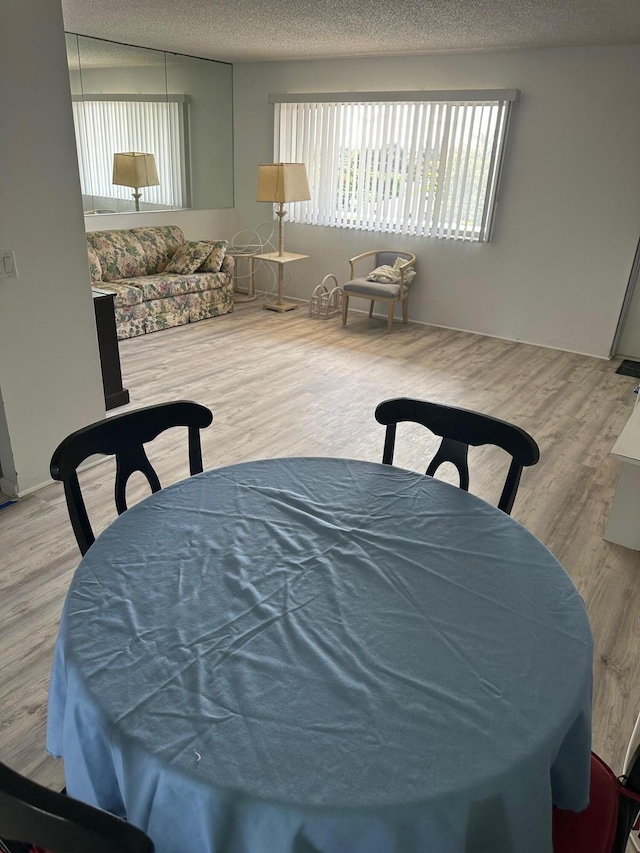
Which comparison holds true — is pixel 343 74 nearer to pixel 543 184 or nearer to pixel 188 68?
pixel 188 68

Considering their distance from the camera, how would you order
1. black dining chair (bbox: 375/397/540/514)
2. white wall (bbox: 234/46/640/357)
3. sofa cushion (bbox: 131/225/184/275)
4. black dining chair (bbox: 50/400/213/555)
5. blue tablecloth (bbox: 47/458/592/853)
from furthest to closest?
sofa cushion (bbox: 131/225/184/275), white wall (bbox: 234/46/640/357), black dining chair (bbox: 375/397/540/514), black dining chair (bbox: 50/400/213/555), blue tablecloth (bbox: 47/458/592/853)

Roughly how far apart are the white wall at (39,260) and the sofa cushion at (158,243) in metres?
3.23

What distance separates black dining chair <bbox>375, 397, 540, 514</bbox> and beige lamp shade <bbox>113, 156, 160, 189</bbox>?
517 cm

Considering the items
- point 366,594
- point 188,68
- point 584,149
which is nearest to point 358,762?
point 366,594

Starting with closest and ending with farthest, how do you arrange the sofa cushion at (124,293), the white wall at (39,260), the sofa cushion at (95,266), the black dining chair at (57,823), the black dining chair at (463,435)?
the black dining chair at (57,823)
the black dining chair at (463,435)
the white wall at (39,260)
the sofa cushion at (124,293)
the sofa cushion at (95,266)

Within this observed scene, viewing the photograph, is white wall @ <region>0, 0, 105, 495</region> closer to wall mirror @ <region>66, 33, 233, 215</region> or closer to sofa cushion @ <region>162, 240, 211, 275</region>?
wall mirror @ <region>66, 33, 233, 215</region>

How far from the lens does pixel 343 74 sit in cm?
614

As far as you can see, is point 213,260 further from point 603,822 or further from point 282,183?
point 603,822

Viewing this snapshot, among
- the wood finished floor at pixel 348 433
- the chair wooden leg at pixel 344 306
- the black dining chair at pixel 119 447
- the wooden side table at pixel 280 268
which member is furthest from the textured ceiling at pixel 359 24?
the black dining chair at pixel 119 447

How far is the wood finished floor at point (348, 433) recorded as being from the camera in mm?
2061

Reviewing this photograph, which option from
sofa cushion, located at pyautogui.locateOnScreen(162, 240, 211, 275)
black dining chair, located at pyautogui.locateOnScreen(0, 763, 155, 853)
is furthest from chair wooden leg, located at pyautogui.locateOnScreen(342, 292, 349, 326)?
black dining chair, located at pyautogui.locateOnScreen(0, 763, 155, 853)

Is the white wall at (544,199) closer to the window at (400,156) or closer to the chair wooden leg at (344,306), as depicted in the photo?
the window at (400,156)

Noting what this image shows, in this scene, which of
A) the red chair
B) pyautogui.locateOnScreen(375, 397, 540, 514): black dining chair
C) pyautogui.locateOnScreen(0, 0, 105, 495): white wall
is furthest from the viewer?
pyautogui.locateOnScreen(0, 0, 105, 495): white wall

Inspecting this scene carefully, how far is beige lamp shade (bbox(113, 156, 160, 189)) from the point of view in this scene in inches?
235
